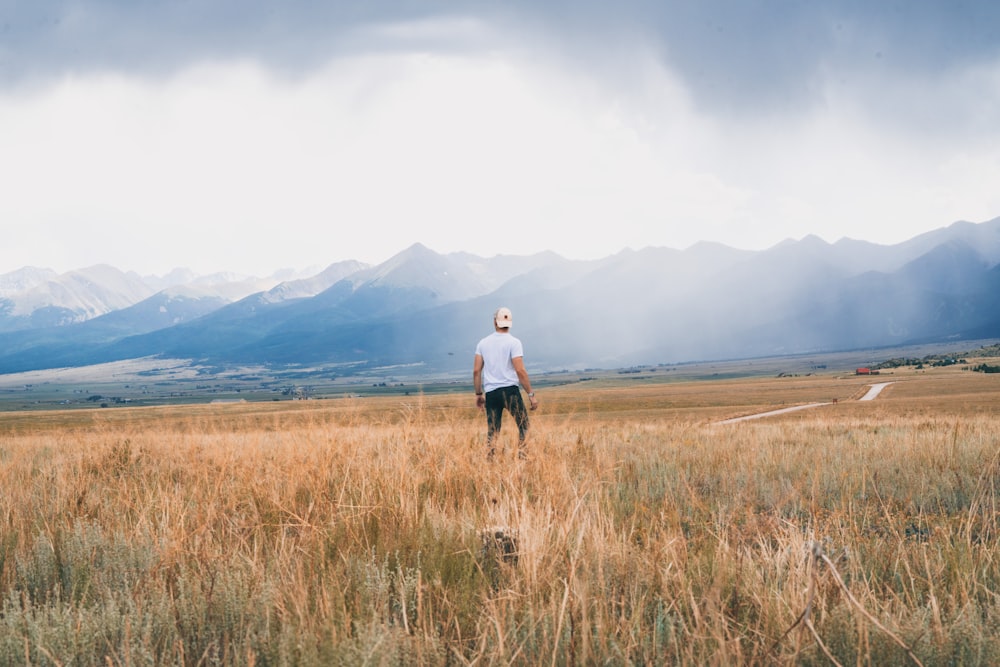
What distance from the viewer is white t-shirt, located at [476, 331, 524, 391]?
406 inches

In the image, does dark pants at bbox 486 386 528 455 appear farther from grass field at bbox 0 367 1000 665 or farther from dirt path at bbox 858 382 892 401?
dirt path at bbox 858 382 892 401

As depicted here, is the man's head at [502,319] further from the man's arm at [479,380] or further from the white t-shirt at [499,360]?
the man's arm at [479,380]

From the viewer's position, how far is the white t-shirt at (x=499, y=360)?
1030 cm

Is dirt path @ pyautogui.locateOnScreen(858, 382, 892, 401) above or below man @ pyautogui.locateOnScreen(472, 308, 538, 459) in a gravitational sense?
below

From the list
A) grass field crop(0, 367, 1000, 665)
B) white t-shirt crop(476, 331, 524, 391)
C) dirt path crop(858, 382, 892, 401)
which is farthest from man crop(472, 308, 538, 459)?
dirt path crop(858, 382, 892, 401)

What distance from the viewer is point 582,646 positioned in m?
2.86

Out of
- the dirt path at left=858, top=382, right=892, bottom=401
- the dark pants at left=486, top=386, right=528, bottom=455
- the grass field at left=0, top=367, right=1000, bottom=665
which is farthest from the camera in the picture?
the dirt path at left=858, top=382, right=892, bottom=401

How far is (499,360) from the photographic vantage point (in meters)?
10.4

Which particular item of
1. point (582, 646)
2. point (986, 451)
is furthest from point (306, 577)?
point (986, 451)

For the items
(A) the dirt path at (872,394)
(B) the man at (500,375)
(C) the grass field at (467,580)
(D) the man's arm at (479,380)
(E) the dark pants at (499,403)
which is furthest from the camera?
(A) the dirt path at (872,394)

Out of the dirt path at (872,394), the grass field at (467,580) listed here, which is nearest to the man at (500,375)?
the grass field at (467,580)

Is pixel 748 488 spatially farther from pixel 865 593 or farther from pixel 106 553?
pixel 106 553

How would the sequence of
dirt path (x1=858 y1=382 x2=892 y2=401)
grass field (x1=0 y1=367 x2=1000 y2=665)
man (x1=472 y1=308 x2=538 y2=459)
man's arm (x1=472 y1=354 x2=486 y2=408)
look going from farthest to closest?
1. dirt path (x1=858 y1=382 x2=892 y2=401)
2. man's arm (x1=472 y1=354 x2=486 y2=408)
3. man (x1=472 y1=308 x2=538 y2=459)
4. grass field (x1=0 y1=367 x2=1000 y2=665)

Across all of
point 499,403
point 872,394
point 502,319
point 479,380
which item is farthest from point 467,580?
point 872,394
